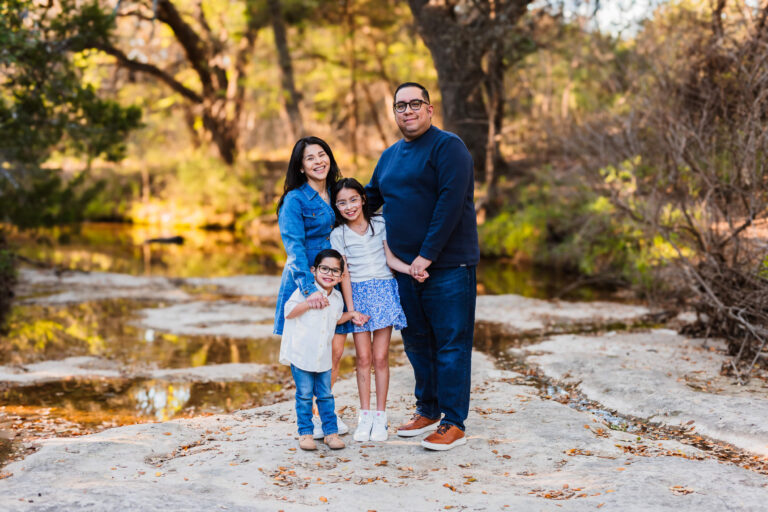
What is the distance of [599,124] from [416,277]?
9087 millimetres

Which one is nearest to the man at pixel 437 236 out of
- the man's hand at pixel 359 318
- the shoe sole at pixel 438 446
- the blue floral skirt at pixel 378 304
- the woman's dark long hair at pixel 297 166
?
the shoe sole at pixel 438 446

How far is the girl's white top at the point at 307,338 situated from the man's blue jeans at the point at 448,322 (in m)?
0.62

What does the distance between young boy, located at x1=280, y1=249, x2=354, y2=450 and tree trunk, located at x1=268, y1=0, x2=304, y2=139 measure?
24173 mm

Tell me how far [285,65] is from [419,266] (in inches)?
991

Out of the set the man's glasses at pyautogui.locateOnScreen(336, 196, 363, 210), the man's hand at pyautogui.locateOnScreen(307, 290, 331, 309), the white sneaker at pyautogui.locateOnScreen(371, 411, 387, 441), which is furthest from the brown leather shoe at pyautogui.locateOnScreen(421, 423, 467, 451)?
the man's glasses at pyautogui.locateOnScreen(336, 196, 363, 210)

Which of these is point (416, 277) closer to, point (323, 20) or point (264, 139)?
point (323, 20)

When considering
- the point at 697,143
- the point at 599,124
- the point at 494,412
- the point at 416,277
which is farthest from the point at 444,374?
the point at 599,124

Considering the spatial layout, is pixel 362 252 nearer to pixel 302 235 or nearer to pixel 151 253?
pixel 302 235

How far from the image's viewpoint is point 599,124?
12938 mm

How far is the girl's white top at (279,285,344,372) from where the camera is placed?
5.06 m

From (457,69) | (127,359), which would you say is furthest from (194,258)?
(127,359)

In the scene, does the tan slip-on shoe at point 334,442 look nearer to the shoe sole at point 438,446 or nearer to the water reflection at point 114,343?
the shoe sole at point 438,446

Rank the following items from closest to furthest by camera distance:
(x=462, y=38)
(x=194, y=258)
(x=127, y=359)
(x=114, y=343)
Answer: (x=127, y=359), (x=114, y=343), (x=462, y=38), (x=194, y=258)

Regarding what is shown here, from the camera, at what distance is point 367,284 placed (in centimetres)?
522
